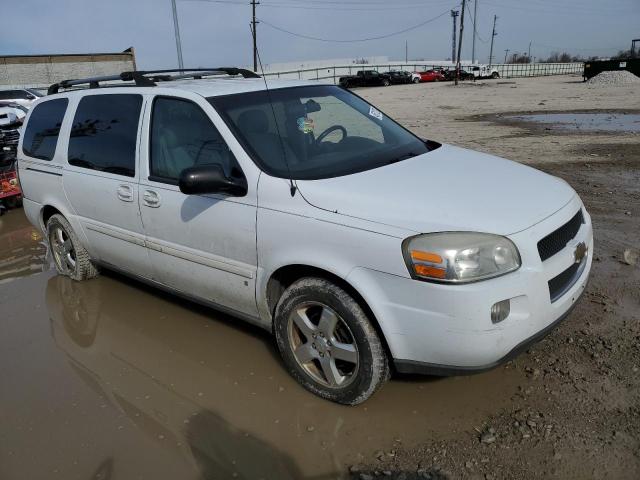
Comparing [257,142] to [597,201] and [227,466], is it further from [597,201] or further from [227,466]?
[597,201]

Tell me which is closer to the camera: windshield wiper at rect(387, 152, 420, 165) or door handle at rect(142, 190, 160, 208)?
windshield wiper at rect(387, 152, 420, 165)

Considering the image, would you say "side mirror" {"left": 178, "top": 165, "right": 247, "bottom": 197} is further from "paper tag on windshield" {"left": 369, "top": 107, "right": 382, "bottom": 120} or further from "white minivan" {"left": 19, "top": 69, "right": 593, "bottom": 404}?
"paper tag on windshield" {"left": 369, "top": 107, "right": 382, "bottom": 120}

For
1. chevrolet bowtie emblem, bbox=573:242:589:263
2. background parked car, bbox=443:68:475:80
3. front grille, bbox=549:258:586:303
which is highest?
chevrolet bowtie emblem, bbox=573:242:589:263

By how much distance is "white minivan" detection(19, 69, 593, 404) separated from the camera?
104 inches

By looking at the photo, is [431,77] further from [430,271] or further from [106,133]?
[430,271]

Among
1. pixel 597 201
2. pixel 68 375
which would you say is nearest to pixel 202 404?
pixel 68 375

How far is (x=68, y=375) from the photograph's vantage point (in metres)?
3.69

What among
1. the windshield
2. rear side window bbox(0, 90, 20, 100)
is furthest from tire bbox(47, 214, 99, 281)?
rear side window bbox(0, 90, 20, 100)

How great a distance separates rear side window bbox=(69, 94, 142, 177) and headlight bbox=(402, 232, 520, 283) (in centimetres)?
235

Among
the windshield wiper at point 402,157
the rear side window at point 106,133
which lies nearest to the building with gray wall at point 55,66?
the rear side window at point 106,133

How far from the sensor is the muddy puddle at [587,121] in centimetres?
1353

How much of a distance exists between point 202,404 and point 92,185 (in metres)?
2.14

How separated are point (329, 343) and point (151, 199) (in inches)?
66.4

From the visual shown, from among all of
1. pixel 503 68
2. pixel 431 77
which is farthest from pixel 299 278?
pixel 503 68
